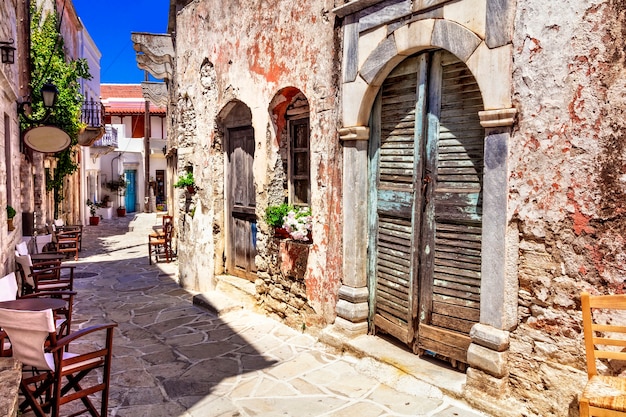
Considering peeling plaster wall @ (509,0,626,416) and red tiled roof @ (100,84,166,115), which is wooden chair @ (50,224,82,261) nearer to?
peeling plaster wall @ (509,0,626,416)

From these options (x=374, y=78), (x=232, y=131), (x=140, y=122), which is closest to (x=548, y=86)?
(x=374, y=78)

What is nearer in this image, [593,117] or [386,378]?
[593,117]

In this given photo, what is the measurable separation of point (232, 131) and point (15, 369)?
4876 mm

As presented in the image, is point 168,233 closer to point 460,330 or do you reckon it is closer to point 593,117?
point 460,330

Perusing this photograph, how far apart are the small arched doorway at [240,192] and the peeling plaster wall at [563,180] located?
426cm

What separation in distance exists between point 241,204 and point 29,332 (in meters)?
4.24

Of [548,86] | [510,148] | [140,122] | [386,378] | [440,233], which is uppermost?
A: [140,122]

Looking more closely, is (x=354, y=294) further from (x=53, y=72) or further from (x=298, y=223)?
(x=53, y=72)

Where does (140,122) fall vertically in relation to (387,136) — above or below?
above

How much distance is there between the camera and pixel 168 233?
11.1 meters

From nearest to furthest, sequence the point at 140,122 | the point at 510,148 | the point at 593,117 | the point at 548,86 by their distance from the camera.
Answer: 1. the point at 593,117
2. the point at 548,86
3. the point at 510,148
4. the point at 140,122

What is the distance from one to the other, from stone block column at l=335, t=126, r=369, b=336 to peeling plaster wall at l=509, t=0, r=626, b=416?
1.65 m

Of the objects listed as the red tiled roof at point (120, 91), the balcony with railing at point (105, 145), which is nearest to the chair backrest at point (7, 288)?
the balcony with railing at point (105, 145)

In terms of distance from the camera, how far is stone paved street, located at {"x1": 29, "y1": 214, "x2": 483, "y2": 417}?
3.79 meters
